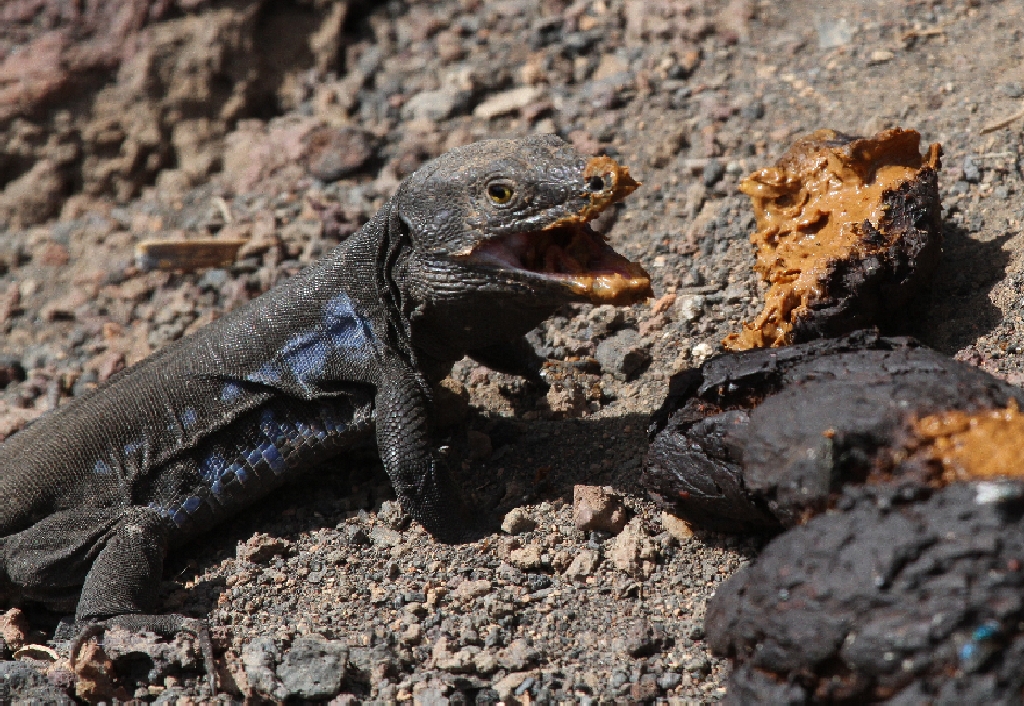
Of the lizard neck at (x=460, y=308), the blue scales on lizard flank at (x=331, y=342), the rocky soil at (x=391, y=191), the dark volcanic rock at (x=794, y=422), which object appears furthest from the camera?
the blue scales on lizard flank at (x=331, y=342)

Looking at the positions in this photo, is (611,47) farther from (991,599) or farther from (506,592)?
(991,599)

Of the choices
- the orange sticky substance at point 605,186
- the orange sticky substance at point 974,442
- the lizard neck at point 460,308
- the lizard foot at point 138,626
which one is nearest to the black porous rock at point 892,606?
the orange sticky substance at point 974,442

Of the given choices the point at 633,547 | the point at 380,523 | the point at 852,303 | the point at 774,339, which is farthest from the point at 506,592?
the point at 852,303

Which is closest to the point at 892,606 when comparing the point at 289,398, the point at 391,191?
the point at 289,398

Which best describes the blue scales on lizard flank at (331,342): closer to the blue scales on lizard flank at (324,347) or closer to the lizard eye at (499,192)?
the blue scales on lizard flank at (324,347)

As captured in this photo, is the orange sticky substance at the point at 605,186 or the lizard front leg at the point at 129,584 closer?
the orange sticky substance at the point at 605,186

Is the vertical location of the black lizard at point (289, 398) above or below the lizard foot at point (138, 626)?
above

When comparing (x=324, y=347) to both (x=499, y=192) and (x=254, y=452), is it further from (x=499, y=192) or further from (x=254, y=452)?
(x=499, y=192)

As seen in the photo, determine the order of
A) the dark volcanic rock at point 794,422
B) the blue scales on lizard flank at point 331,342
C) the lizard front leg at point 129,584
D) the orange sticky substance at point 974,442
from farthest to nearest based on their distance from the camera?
1. the blue scales on lizard flank at point 331,342
2. the lizard front leg at point 129,584
3. the dark volcanic rock at point 794,422
4. the orange sticky substance at point 974,442
